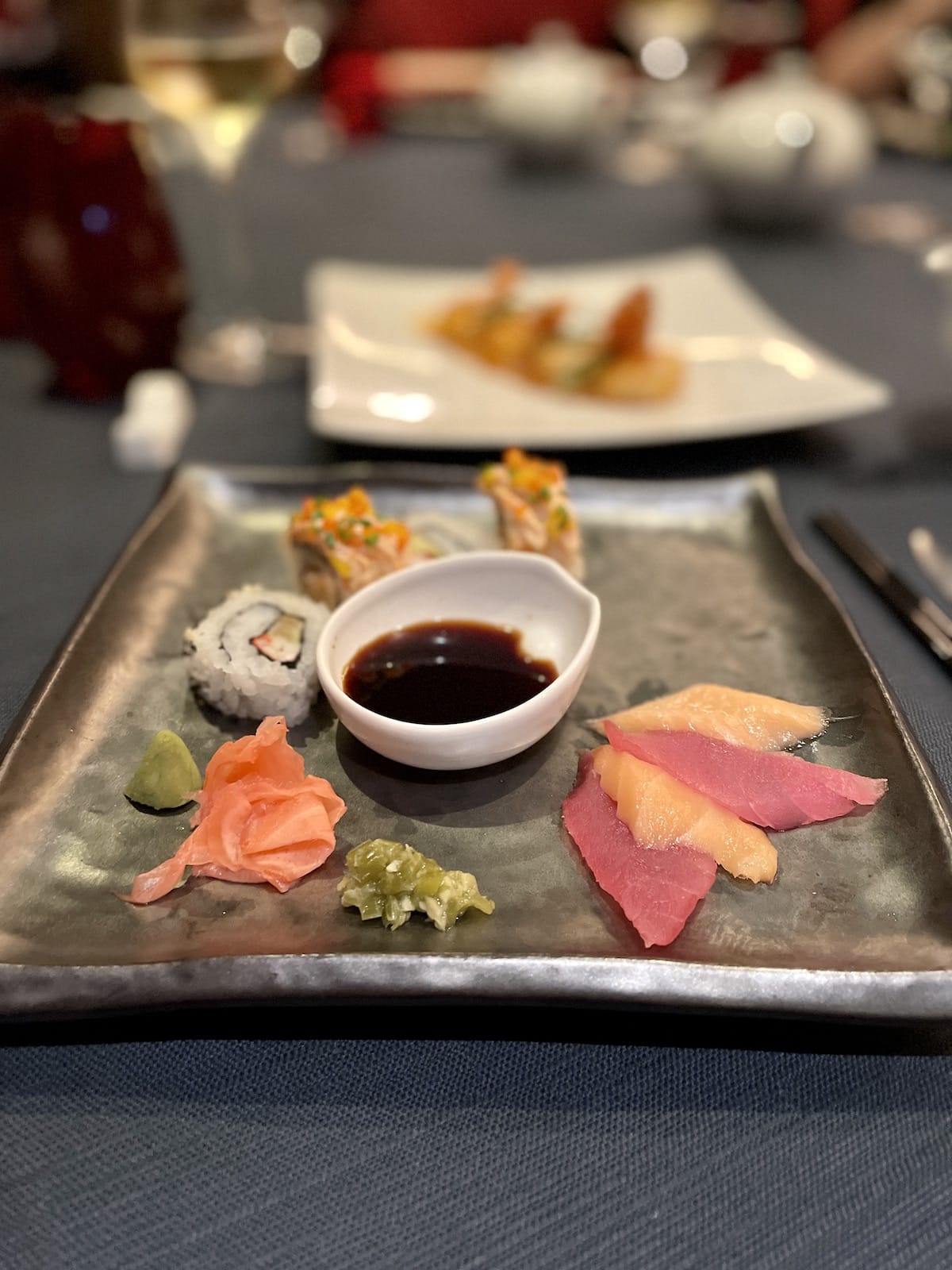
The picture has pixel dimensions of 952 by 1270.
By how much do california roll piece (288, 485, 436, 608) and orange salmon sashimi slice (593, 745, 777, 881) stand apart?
66 centimetres

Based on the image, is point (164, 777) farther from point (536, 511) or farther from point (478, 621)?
point (536, 511)

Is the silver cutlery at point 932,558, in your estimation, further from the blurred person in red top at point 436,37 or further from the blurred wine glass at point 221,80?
the blurred person in red top at point 436,37

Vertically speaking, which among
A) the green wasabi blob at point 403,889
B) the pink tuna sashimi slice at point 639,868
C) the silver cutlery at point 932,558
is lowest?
the silver cutlery at point 932,558

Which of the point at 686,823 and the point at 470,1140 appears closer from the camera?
the point at 470,1140

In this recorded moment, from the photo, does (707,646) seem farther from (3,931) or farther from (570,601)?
(3,931)

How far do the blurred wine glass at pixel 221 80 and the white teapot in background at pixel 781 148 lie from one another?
5.47ft

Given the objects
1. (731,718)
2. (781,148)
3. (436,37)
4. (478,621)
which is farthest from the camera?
(436,37)

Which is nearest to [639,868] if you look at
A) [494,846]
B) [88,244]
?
[494,846]

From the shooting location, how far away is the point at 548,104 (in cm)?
458

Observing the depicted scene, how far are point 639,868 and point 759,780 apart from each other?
0.80ft

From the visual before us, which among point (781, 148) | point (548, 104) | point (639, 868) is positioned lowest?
point (639, 868)

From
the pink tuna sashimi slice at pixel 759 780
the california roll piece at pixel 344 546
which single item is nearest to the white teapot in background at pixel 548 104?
the california roll piece at pixel 344 546

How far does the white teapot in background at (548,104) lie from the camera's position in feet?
14.9

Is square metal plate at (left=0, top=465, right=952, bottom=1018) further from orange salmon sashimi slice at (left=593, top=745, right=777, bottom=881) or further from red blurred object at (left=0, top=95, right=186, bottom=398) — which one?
red blurred object at (left=0, top=95, right=186, bottom=398)
